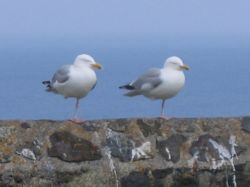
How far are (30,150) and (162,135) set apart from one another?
1111 millimetres

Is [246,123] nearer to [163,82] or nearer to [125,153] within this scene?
[125,153]

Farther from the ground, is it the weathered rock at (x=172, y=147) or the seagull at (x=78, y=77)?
the seagull at (x=78, y=77)

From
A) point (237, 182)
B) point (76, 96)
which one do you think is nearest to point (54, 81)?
point (76, 96)

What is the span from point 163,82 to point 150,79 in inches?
5.6

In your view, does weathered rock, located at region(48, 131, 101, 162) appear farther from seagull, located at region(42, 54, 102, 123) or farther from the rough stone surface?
seagull, located at region(42, 54, 102, 123)

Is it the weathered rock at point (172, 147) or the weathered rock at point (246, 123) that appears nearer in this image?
the weathered rock at point (172, 147)

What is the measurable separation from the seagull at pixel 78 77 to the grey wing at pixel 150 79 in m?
0.63

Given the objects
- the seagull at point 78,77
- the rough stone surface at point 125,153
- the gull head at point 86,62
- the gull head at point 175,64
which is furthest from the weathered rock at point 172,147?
the gull head at point 175,64

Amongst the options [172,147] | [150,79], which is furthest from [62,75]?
[172,147]

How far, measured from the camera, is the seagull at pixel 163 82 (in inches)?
340

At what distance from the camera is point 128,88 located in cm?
898

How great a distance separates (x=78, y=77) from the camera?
26.8 feet

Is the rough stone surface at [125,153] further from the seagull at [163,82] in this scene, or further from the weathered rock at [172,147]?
the seagull at [163,82]

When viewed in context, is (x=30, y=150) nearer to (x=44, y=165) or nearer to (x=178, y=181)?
(x=44, y=165)
